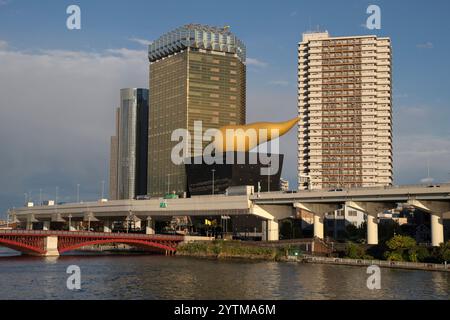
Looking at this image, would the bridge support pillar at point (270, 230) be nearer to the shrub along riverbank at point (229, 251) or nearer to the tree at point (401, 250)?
the shrub along riverbank at point (229, 251)

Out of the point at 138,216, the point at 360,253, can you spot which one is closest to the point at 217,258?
the point at 360,253

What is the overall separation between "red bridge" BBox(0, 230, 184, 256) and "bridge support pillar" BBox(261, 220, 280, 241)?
21.5m

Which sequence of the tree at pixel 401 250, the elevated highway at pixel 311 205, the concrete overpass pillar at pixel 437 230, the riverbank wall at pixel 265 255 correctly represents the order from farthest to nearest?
1. the elevated highway at pixel 311 205
2. the concrete overpass pillar at pixel 437 230
3. the tree at pixel 401 250
4. the riverbank wall at pixel 265 255

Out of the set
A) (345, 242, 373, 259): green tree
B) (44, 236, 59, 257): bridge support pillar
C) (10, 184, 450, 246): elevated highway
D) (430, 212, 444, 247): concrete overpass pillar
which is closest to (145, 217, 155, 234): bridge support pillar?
(10, 184, 450, 246): elevated highway

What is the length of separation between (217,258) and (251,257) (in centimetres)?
693

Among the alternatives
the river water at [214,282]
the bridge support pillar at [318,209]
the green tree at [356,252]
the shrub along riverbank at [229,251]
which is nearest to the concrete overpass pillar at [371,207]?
the bridge support pillar at [318,209]

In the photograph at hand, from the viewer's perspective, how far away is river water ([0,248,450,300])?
230 feet

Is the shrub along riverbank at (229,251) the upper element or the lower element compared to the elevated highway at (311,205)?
lower

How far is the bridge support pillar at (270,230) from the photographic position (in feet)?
484

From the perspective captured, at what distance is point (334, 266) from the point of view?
103188 mm

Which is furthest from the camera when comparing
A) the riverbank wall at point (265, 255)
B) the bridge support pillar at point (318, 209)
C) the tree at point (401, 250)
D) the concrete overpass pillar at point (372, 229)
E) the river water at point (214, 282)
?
the bridge support pillar at point (318, 209)

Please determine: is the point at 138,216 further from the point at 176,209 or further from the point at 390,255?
the point at 390,255

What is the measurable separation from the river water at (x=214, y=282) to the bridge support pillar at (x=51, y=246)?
1982 centimetres
